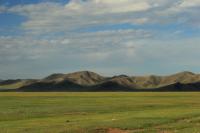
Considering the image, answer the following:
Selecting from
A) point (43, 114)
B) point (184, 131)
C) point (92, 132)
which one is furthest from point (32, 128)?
point (43, 114)

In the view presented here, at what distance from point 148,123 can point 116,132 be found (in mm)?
6613

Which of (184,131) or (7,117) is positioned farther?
(7,117)

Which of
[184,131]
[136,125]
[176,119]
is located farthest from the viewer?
[176,119]

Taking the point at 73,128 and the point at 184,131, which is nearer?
the point at 184,131

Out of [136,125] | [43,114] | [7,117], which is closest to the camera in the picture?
[136,125]

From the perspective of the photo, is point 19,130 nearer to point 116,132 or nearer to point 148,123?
point 116,132

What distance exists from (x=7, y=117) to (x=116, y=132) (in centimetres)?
2162

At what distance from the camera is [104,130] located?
35125 mm

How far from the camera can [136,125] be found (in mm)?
38688

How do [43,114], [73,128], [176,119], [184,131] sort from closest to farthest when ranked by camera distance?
[184,131] < [73,128] < [176,119] < [43,114]

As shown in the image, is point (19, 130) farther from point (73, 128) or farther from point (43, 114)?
point (43, 114)

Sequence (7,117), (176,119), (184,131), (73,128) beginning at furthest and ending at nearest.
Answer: (7,117)
(176,119)
(73,128)
(184,131)

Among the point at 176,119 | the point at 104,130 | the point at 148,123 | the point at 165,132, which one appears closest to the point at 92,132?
the point at 104,130

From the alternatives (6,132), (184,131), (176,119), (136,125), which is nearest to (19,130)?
(6,132)
